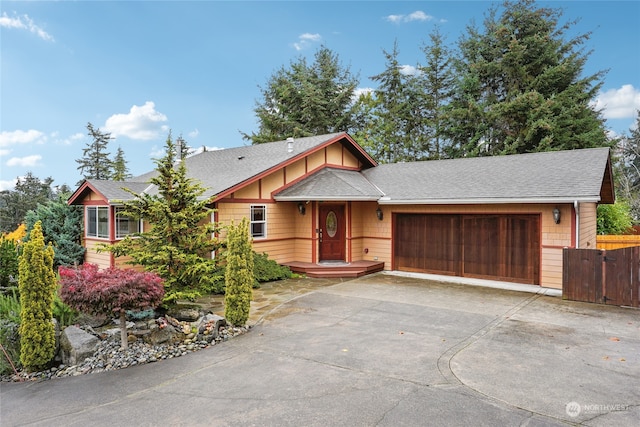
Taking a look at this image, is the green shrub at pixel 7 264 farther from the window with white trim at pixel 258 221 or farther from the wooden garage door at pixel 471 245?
the wooden garage door at pixel 471 245

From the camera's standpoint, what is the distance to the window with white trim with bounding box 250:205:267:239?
40.3ft

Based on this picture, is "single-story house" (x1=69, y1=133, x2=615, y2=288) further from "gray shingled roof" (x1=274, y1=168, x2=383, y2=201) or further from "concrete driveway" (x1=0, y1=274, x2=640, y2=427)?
"concrete driveway" (x1=0, y1=274, x2=640, y2=427)

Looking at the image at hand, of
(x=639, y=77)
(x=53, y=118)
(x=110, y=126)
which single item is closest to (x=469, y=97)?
(x=639, y=77)

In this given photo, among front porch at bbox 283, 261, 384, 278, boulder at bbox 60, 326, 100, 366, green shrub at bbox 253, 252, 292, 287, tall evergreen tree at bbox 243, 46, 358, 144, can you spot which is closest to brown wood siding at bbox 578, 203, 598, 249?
front porch at bbox 283, 261, 384, 278

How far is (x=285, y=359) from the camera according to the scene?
556 centimetres

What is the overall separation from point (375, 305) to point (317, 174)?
6.47 m

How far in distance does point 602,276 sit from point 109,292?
386 inches

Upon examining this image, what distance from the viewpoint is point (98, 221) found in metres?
12.4

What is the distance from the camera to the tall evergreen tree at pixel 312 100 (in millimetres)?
28141

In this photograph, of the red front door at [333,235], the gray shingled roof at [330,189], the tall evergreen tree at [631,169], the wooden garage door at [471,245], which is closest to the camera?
the wooden garage door at [471,245]

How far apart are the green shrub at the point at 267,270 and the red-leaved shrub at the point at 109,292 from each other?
5138 millimetres

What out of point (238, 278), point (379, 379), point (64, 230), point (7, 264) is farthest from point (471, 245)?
point (7, 264)

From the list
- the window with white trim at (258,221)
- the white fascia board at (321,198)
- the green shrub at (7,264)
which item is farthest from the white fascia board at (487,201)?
the green shrub at (7,264)

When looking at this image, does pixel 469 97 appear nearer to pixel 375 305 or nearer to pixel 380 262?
pixel 380 262
